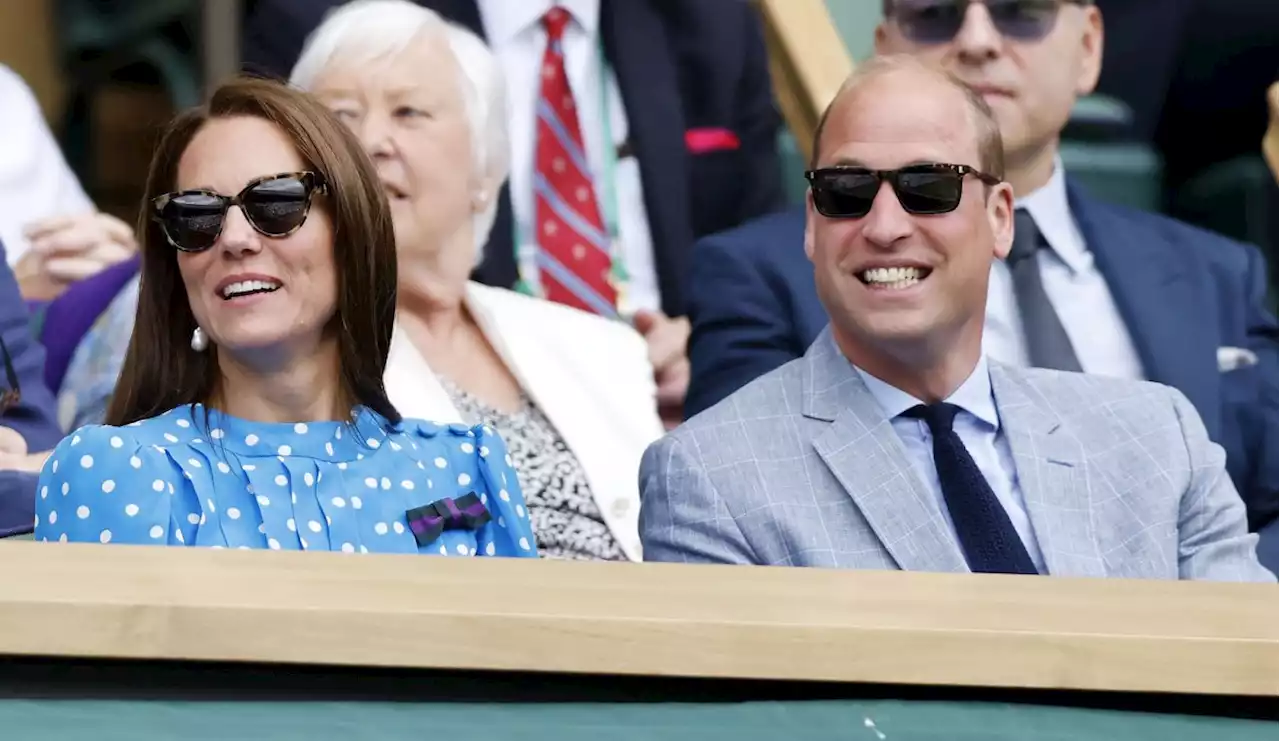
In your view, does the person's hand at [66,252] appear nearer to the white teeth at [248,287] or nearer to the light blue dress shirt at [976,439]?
the white teeth at [248,287]

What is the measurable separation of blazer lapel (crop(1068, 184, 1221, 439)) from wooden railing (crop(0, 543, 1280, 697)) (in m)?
1.70

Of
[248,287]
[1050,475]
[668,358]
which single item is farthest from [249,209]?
[668,358]

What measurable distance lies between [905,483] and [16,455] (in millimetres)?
1135

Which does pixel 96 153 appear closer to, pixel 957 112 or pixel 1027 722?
pixel 957 112

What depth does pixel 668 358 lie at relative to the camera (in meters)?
3.28

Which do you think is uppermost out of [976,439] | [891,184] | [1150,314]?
[891,184]

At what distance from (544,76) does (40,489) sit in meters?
1.63

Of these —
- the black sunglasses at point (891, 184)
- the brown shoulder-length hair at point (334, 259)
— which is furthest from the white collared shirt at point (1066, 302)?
the brown shoulder-length hair at point (334, 259)

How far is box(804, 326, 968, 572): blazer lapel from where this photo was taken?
2303 millimetres

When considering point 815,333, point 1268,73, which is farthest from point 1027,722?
point 1268,73

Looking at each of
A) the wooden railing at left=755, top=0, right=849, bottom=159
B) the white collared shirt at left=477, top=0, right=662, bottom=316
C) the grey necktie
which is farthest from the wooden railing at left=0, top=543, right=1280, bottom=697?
the wooden railing at left=755, top=0, right=849, bottom=159

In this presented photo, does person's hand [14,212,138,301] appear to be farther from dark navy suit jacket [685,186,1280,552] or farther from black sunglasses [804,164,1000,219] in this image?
black sunglasses [804,164,1000,219]

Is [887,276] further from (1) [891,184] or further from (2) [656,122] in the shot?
(2) [656,122]

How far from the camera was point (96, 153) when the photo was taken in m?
4.86
